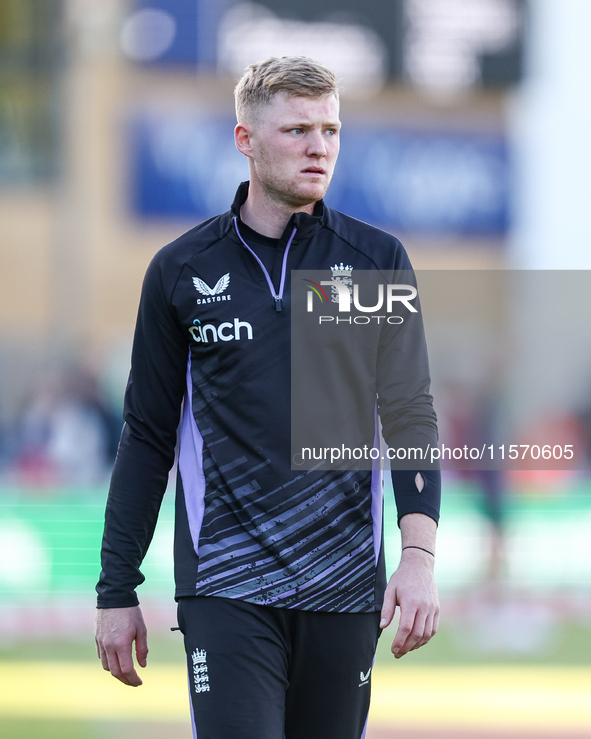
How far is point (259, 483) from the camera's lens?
2.64 meters

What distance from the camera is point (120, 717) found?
5973 millimetres

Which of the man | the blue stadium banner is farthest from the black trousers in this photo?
the blue stadium banner

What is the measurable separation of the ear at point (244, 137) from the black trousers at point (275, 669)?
1098 mm

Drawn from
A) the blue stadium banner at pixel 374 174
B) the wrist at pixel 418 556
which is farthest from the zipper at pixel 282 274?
the blue stadium banner at pixel 374 174

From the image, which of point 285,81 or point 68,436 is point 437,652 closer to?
point 68,436

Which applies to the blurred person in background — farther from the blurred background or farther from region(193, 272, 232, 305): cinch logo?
region(193, 272, 232, 305): cinch logo

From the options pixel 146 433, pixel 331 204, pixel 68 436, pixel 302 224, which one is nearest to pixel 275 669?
pixel 146 433

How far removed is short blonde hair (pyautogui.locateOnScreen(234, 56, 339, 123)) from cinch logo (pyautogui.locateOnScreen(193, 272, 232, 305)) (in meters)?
0.40

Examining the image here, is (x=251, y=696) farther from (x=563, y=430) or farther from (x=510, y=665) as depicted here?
(x=563, y=430)

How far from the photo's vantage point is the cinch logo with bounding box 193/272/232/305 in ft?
8.96

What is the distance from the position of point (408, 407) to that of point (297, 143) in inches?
26.8

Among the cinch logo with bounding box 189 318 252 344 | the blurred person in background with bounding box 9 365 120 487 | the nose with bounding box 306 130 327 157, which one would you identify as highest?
the blurred person in background with bounding box 9 365 120 487

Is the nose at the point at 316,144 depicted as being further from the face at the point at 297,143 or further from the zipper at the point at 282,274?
the zipper at the point at 282,274

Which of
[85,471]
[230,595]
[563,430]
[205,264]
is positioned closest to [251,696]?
[230,595]
